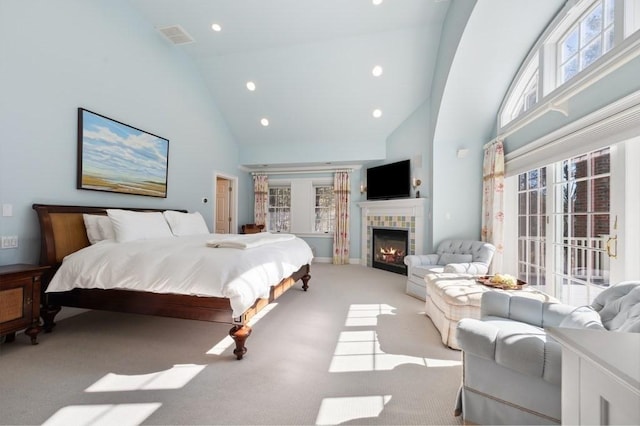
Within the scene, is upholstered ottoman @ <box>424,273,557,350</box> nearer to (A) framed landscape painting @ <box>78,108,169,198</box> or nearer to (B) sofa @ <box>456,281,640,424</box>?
(B) sofa @ <box>456,281,640,424</box>

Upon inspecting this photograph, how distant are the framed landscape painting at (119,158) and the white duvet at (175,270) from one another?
109 cm

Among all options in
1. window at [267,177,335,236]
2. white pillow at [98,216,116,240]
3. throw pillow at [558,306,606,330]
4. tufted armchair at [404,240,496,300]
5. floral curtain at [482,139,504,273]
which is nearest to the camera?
throw pillow at [558,306,606,330]

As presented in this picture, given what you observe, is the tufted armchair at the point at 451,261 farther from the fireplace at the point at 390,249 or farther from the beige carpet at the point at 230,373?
the fireplace at the point at 390,249

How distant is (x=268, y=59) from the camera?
484cm

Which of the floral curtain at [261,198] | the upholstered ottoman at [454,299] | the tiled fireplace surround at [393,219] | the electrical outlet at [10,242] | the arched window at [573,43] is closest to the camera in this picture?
the arched window at [573,43]

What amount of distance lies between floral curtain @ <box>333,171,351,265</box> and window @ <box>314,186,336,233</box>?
348mm

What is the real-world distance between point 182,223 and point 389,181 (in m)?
3.97

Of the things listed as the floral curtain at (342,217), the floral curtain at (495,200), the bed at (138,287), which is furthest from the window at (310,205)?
the bed at (138,287)

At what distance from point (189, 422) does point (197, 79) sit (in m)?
5.29

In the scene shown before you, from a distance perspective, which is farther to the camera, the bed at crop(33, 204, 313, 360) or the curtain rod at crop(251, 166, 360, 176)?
the curtain rod at crop(251, 166, 360, 176)

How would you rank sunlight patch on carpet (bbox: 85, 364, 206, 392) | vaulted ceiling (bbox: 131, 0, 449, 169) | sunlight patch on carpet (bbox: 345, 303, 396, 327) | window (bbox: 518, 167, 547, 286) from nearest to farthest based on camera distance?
sunlight patch on carpet (bbox: 85, 364, 206, 392) → sunlight patch on carpet (bbox: 345, 303, 396, 327) → window (bbox: 518, 167, 547, 286) → vaulted ceiling (bbox: 131, 0, 449, 169)

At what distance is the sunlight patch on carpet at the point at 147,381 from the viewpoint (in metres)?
1.86

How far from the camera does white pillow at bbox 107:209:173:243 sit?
308 cm

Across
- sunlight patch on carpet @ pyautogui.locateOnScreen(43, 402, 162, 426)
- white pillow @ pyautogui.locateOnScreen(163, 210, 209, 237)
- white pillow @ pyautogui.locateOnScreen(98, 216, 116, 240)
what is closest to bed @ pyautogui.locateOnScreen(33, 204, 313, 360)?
white pillow @ pyautogui.locateOnScreen(98, 216, 116, 240)
